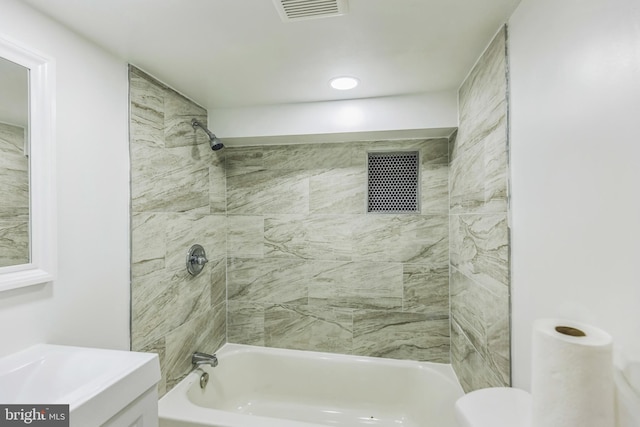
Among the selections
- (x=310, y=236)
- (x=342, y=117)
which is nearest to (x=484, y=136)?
(x=342, y=117)

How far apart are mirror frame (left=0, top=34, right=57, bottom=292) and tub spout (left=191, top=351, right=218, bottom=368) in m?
1.17

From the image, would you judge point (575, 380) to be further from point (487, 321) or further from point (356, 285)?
point (356, 285)

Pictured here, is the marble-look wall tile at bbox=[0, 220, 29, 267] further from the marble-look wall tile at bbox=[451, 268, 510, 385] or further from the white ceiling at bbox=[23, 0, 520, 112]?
the marble-look wall tile at bbox=[451, 268, 510, 385]

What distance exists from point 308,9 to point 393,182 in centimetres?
143

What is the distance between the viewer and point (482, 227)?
1.50 metres

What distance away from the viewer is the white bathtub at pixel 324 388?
6.67 feet

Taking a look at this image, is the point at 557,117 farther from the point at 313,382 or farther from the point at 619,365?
the point at 313,382

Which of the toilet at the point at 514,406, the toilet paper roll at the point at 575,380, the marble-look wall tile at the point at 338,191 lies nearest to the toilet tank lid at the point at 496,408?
the toilet at the point at 514,406

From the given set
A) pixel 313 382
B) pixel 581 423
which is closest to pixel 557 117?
pixel 581 423

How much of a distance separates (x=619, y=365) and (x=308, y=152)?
207 centimetres

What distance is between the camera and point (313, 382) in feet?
7.48

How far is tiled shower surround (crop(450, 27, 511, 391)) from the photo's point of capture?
1.26m

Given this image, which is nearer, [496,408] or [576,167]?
[576,167]

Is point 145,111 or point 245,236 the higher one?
point 145,111
